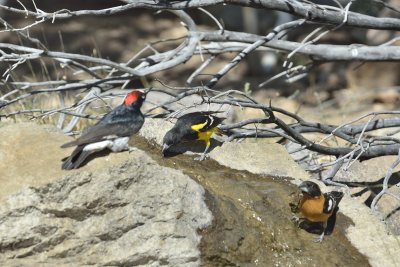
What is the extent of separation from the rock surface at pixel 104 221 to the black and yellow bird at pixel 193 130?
1159 millimetres

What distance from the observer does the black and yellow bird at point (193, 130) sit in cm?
685

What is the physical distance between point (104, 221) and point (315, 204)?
65.6 inches

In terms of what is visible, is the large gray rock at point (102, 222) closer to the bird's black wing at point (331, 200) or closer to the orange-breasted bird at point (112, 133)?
the orange-breasted bird at point (112, 133)

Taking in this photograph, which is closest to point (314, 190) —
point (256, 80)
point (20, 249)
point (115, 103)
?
point (20, 249)

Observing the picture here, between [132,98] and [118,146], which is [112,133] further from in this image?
[132,98]

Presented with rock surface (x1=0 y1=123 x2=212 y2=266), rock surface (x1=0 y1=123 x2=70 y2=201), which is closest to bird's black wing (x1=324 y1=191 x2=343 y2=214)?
rock surface (x1=0 y1=123 x2=212 y2=266)

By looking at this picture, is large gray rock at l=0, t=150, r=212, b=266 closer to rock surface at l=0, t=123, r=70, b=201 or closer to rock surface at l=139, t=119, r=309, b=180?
rock surface at l=0, t=123, r=70, b=201

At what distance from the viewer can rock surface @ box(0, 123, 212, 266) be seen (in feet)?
17.9

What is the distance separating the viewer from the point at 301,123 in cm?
778

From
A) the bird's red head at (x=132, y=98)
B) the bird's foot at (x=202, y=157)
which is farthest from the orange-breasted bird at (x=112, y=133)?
the bird's foot at (x=202, y=157)

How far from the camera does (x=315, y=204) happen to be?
6164 millimetres

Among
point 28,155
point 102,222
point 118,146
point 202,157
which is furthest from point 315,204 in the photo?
point 28,155

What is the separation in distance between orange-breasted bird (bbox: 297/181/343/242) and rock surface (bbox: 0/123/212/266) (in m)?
0.95

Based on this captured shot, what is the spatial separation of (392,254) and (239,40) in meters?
3.22
